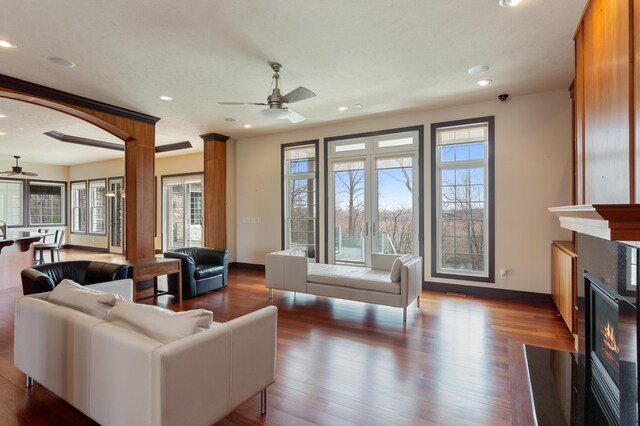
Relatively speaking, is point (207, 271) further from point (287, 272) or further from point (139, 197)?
point (139, 197)

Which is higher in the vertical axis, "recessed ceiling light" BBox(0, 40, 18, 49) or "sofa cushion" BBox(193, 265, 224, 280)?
"recessed ceiling light" BBox(0, 40, 18, 49)

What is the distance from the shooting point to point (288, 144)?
6.77 metres

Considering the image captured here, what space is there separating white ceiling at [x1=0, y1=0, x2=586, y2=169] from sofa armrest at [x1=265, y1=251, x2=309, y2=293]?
2.35m

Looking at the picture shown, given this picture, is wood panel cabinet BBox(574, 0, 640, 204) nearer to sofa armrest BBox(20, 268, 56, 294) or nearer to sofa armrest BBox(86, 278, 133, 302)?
sofa armrest BBox(86, 278, 133, 302)

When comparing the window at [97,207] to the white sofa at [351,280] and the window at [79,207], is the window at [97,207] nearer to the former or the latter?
the window at [79,207]

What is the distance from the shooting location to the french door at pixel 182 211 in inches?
354

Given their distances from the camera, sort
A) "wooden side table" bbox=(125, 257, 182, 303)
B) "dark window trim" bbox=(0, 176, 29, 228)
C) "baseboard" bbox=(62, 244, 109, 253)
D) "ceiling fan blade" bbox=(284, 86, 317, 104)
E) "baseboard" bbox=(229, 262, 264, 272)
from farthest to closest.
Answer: "baseboard" bbox=(62, 244, 109, 253) → "dark window trim" bbox=(0, 176, 29, 228) → "baseboard" bbox=(229, 262, 264, 272) → "wooden side table" bbox=(125, 257, 182, 303) → "ceiling fan blade" bbox=(284, 86, 317, 104)

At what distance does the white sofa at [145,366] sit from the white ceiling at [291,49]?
2.39 m

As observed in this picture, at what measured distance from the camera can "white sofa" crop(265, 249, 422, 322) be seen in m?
3.82

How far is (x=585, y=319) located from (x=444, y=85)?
3155 millimetres

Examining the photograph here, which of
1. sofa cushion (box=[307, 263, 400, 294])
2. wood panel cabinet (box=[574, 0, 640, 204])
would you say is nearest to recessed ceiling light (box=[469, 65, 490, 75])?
wood panel cabinet (box=[574, 0, 640, 204])

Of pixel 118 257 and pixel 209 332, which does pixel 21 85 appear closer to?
pixel 209 332

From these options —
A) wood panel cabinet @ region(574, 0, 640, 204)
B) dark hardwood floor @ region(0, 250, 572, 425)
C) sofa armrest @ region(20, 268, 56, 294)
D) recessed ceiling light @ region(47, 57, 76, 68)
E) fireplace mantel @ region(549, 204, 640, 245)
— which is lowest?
dark hardwood floor @ region(0, 250, 572, 425)

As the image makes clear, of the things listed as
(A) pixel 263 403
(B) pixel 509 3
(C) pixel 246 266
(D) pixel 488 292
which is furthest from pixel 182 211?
(B) pixel 509 3
